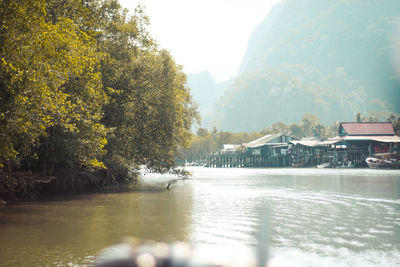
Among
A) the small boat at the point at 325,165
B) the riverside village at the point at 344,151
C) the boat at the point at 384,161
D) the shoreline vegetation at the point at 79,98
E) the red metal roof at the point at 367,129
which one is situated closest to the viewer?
the shoreline vegetation at the point at 79,98

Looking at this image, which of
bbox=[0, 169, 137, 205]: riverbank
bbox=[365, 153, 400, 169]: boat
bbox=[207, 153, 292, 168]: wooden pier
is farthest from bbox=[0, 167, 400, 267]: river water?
bbox=[207, 153, 292, 168]: wooden pier

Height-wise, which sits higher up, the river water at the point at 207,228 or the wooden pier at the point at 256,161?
the wooden pier at the point at 256,161

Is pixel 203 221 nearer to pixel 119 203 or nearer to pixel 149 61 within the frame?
pixel 119 203

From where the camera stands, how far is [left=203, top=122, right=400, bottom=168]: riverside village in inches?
3000

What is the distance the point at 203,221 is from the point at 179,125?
15.9m

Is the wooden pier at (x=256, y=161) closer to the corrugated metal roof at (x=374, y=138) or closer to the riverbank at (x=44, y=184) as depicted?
the corrugated metal roof at (x=374, y=138)

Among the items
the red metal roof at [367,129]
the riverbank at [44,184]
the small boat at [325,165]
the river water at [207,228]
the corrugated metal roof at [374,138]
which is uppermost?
the red metal roof at [367,129]

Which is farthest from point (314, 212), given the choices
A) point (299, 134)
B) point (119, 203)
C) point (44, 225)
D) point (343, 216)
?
point (299, 134)

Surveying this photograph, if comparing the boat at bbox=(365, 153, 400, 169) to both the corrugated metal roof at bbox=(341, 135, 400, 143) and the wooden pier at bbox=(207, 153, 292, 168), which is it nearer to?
the corrugated metal roof at bbox=(341, 135, 400, 143)

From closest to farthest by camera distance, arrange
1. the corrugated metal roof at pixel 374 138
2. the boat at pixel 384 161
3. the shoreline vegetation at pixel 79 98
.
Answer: the shoreline vegetation at pixel 79 98, the boat at pixel 384 161, the corrugated metal roof at pixel 374 138

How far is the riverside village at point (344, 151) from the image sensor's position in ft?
250

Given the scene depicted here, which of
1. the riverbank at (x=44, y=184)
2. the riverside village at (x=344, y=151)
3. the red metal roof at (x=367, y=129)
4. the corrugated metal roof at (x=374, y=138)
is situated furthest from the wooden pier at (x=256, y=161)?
the riverbank at (x=44, y=184)

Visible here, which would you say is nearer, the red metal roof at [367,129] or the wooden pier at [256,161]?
the red metal roof at [367,129]

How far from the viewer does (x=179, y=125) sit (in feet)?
97.7
